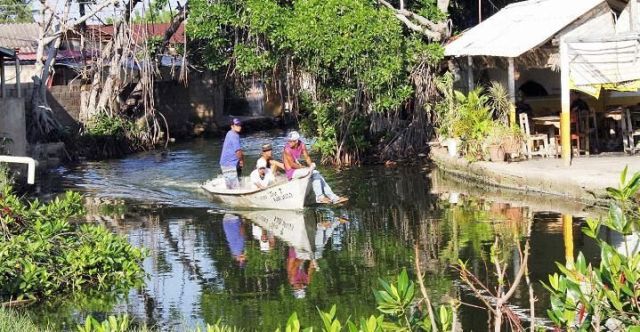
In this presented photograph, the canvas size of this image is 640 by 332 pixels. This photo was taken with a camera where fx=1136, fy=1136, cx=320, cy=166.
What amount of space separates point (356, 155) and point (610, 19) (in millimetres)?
7864

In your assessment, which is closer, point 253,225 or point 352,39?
point 253,225

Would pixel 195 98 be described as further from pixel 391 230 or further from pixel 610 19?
pixel 391 230

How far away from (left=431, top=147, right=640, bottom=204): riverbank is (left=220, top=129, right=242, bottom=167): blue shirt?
4.98 meters

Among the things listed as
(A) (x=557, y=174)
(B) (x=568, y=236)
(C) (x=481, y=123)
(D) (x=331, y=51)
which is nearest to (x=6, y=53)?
(D) (x=331, y=51)

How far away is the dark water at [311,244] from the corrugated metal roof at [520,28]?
279 cm

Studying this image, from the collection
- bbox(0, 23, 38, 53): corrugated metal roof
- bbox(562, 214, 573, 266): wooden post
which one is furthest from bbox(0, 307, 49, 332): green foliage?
bbox(0, 23, 38, 53): corrugated metal roof

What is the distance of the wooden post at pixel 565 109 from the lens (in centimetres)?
2072

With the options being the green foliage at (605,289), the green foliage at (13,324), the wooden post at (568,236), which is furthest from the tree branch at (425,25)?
the green foliage at (605,289)

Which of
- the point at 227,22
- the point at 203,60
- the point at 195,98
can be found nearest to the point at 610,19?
the point at 227,22

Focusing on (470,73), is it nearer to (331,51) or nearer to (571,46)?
(331,51)

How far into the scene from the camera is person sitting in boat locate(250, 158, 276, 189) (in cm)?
2037

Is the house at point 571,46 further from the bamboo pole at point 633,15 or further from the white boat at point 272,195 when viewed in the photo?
the white boat at point 272,195

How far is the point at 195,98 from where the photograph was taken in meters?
42.5

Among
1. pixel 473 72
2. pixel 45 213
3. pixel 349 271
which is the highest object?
pixel 473 72
